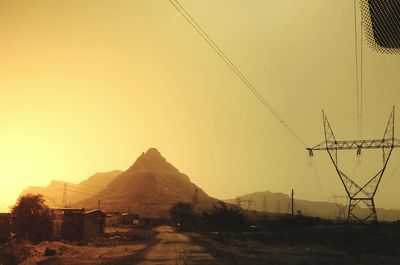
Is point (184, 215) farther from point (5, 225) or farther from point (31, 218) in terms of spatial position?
point (5, 225)

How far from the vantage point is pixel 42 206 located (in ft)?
151

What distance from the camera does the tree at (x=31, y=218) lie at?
4422cm

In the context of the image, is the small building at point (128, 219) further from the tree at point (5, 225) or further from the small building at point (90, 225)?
the tree at point (5, 225)

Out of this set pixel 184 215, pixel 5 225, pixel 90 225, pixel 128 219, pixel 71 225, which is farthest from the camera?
pixel 128 219

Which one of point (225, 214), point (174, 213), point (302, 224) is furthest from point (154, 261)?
point (174, 213)

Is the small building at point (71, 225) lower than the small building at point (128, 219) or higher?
higher

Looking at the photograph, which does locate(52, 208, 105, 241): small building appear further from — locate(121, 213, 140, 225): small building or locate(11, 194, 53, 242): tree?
locate(121, 213, 140, 225): small building

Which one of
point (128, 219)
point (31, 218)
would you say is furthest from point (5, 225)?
point (128, 219)

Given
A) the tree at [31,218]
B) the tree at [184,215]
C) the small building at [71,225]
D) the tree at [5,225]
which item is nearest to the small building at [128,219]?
the tree at [184,215]

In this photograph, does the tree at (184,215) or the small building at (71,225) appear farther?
the tree at (184,215)

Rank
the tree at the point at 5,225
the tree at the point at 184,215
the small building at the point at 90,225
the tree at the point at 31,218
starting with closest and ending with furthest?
the tree at the point at 5,225
the tree at the point at 31,218
the small building at the point at 90,225
the tree at the point at 184,215

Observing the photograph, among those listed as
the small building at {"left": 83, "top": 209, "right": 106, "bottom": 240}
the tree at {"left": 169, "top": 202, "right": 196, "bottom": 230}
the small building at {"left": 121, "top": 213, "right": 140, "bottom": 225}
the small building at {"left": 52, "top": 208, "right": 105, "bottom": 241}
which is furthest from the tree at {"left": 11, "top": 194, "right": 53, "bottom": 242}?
the small building at {"left": 121, "top": 213, "right": 140, "bottom": 225}

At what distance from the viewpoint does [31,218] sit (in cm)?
4516

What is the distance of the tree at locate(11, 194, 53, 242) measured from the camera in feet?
145
